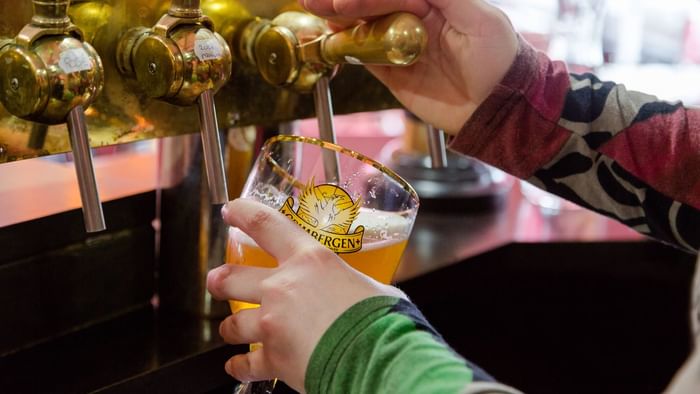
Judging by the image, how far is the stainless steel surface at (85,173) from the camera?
761 millimetres

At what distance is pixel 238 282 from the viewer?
28.9 inches

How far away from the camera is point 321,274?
27.6 inches

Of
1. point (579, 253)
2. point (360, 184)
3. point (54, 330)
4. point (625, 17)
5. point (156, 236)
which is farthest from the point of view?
point (625, 17)

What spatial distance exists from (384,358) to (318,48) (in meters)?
0.41

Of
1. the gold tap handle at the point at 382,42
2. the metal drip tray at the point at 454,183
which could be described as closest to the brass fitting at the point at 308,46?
the gold tap handle at the point at 382,42

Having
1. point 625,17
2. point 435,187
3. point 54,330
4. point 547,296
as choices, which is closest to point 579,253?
point 547,296

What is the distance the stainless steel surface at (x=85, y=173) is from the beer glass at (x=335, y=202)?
0.12 meters

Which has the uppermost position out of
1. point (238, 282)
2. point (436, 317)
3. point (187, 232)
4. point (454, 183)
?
point (238, 282)

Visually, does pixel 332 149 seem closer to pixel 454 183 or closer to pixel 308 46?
pixel 308 46

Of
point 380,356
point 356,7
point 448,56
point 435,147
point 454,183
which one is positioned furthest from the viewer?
point 454,183

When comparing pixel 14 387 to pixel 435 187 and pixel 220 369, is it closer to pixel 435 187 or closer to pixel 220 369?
pixel 220 369

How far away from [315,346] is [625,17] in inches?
109

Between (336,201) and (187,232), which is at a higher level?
(336,201)

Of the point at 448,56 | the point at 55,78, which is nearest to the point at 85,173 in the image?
the point at 55,78
